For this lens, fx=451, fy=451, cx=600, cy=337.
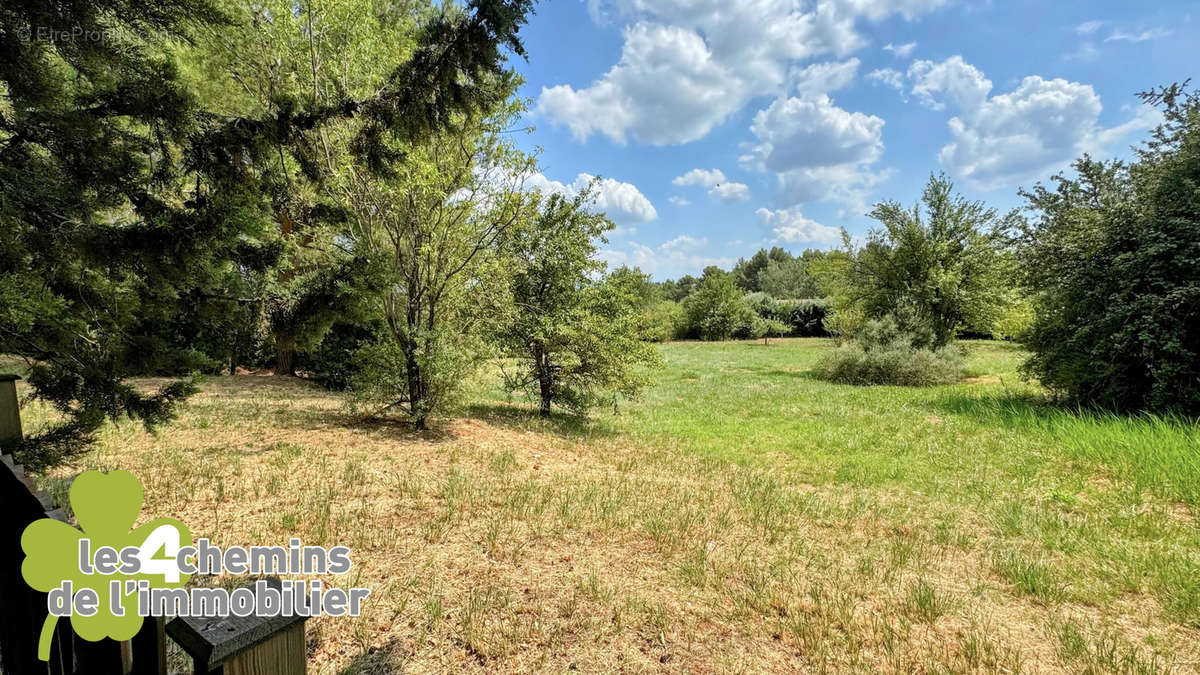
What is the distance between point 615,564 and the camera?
117 inches

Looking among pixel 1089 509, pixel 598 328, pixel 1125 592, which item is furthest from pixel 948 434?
pixel 598 328

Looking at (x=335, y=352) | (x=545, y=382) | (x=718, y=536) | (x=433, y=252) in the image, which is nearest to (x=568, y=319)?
(x=545, y=382)

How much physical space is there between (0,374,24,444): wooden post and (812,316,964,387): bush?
16.7 meters

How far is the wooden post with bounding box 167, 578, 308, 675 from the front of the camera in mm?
833

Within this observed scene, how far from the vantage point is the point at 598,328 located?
26.2 feet

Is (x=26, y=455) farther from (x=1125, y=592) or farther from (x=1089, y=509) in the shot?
(x=1089, y=509)

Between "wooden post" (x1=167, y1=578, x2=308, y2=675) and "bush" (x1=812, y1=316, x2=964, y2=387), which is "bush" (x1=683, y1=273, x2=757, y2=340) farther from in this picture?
"wooden post" (x1=167, y1=578, x2=308, y2=675)

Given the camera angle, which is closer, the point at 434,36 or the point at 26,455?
the point at 26,455

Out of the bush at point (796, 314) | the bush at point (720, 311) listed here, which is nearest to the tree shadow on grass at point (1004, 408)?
the bush at point (720, 311)

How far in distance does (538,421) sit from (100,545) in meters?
7.08

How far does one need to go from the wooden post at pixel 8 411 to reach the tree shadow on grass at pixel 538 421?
17.0 ft

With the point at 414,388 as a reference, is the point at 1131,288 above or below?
above

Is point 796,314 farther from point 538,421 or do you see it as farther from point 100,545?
point 100,545

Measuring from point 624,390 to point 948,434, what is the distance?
5301mm
